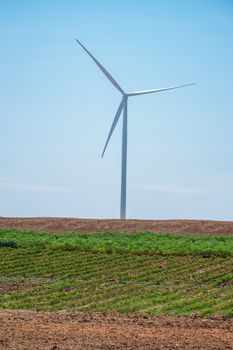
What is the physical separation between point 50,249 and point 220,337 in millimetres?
22576

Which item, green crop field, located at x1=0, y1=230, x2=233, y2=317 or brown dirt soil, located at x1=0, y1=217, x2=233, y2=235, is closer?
green crop field, located at x1=0, y1=230, x2=233, y2=317

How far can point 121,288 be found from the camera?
2422cm

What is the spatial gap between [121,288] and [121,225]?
29.0m

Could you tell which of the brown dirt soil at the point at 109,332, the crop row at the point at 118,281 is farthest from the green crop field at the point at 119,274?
the brown dirt soil at the point at 109,332

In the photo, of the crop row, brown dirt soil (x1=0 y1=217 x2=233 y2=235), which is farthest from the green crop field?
brown dirt soil (x1=0 y1=217 x2=233 y2=235)

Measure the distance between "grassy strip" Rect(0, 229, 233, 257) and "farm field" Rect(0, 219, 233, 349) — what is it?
0.16 ft

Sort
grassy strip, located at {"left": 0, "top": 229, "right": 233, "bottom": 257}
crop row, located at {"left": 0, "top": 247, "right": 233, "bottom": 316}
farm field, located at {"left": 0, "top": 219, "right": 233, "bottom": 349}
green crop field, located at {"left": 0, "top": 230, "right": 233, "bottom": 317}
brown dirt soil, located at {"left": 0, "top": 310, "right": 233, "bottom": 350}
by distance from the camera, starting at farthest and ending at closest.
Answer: grassy strip, located at {"left": 0, "top": 229, "right": 233, "bottom": 257} < green crop field, located at {"left": 0, "top": 230, "right": 233, "bottom": 317} < crop row, located at {"left": 0, "top": 247, "right": 233, "bottom": 316} < farm field, located at {"left": 0, "top": 219, "right": 233, "bottom": 349} < brown dirt soil, located at {"left": 0, "top": 310, "right": 233, "bottom": 350}

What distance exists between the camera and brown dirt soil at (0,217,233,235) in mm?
51219

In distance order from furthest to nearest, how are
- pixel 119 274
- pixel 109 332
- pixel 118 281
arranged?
pixel 119 274
pixel 118 281
pixel 109 332

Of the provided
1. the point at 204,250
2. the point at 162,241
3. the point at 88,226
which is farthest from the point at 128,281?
the point at 88,226

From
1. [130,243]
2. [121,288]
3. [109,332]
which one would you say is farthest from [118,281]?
[130,243]

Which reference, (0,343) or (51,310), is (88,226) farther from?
(0,343)

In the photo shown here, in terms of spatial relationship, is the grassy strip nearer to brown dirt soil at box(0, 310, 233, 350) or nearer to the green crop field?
the green crop field

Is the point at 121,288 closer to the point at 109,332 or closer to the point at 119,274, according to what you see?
the point at 119,274
